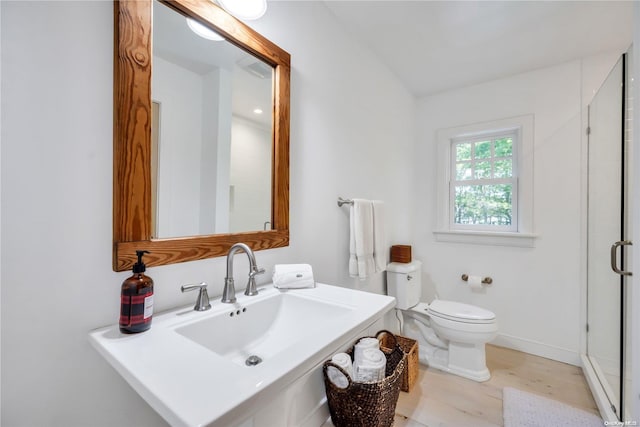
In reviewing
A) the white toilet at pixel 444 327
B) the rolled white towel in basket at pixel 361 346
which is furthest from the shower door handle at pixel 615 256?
the rolled white towel in basket at pixel 361 346

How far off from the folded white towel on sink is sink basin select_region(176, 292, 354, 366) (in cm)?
5

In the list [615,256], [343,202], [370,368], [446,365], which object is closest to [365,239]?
[343,202]

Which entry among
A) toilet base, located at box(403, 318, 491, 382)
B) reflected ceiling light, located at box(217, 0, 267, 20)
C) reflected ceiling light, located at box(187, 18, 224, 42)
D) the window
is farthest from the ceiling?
toilet base, located at box(403, 318, 491, 382)

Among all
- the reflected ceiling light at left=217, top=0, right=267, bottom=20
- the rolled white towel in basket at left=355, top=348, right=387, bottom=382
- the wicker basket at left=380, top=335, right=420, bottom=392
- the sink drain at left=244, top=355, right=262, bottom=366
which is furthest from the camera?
the wicker basket at left=380, top=335, right=420, bottom=392

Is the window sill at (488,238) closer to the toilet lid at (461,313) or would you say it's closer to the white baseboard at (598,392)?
the toilet lid at (461,313)

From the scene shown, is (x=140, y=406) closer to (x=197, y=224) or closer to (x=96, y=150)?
(x=197, y=224)

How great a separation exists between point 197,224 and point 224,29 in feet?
2.47

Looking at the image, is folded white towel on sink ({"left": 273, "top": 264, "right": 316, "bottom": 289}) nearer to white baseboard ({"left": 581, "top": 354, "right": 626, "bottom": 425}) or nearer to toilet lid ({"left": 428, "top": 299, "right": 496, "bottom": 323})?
toilet lid ({"left": 428, "top": 299, "right": 496, "bottom": 323})

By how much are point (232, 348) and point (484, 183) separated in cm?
255

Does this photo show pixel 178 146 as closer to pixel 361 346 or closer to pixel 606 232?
pixel 361 346

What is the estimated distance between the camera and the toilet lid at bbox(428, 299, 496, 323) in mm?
1870

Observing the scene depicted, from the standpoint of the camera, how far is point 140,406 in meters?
0.85

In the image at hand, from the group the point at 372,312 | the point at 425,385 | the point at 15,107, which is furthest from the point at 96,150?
the point at 425,385

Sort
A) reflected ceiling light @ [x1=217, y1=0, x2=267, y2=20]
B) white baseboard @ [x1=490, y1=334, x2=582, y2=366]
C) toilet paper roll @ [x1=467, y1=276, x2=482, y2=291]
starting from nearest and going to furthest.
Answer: reflected ceiling light @ [x1=217, y1=0, x2=267, y2=20], white baseboard @ [x1=490, y1=334, x2=582, y2=366], toilet paper roll @ [x1=467, y1=276, x2=482, y2=291]
